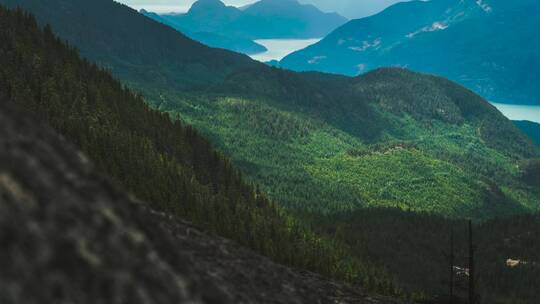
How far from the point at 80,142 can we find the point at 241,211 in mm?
54264

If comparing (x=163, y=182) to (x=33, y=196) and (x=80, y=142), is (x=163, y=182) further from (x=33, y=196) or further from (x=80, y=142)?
(x=33, y=196)

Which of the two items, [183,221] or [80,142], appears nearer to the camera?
[183,221]

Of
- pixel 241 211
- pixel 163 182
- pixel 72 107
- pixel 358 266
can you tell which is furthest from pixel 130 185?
pixel 358 266

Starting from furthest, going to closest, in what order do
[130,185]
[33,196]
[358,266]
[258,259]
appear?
[358,266]
[130,185]
[258,259]
[33,196]

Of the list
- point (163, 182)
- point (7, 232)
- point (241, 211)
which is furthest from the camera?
point (241, 211)

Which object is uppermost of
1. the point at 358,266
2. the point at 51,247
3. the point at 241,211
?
the point at 51,247

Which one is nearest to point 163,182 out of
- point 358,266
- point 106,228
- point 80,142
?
point 80,142

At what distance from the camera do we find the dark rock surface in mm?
6109

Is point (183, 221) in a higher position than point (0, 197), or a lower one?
lower

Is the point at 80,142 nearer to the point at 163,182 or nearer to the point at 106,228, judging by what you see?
the point at 163,182

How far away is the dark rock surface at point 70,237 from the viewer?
6.11 m

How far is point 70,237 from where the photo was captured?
6.51 m

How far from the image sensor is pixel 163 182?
14638 cm

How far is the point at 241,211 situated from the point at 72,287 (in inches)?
6217
